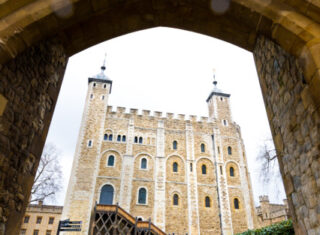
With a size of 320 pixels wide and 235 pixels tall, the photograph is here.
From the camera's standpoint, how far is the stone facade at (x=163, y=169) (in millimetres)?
22453

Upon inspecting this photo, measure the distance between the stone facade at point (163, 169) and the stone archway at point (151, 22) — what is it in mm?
19834

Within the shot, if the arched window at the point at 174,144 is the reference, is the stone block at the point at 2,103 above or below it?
below

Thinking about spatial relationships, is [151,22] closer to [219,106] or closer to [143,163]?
[143,163]

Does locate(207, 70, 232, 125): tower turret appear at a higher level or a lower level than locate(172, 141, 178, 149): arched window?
higher

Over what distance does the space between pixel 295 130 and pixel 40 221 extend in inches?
1480

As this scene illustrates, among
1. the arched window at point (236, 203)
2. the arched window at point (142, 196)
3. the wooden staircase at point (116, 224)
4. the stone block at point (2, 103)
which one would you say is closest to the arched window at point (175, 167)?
the arched window at point (142, 196)

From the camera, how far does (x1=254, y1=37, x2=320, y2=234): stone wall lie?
2588 mm

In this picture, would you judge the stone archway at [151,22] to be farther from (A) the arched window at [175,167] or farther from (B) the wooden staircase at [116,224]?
(A) the arched window at [175,167]

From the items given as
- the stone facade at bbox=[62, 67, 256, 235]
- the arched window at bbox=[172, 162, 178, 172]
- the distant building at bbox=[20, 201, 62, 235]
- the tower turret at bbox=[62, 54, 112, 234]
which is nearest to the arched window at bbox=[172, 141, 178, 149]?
the stone facade at bbox=[62, 67, 256, 235]

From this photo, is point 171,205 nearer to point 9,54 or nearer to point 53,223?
point 53,223

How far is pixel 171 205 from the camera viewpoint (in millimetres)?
23453

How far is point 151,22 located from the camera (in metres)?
4.32

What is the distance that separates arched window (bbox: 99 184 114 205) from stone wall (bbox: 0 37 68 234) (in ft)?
65.9

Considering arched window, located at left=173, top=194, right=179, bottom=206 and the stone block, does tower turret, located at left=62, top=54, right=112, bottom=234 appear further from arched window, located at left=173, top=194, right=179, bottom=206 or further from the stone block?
the stone block
